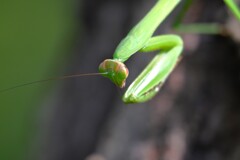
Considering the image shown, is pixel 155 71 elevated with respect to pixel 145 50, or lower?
lower

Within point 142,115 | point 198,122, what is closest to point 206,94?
point 198,122

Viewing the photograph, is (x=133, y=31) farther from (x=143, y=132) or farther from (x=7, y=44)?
(x=7, y=44)

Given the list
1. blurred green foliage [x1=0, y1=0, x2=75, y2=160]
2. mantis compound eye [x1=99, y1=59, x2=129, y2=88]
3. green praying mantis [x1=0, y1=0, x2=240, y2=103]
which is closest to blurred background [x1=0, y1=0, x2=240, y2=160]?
blurred green foliage [x1=0, y1=0, x2=75, y2=160]

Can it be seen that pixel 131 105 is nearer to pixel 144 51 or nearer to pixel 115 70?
pixel 144 51

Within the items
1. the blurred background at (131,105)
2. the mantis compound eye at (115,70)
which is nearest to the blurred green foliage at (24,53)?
the blurred background at (131,105)

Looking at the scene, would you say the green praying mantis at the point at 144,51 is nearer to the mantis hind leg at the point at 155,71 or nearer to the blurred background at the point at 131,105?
the mantis hind leg at the point at 155,71

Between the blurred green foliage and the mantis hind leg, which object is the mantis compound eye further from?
the blurred green foliage

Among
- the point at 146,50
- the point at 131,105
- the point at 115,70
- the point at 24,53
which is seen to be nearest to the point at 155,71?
the point at 146,50
